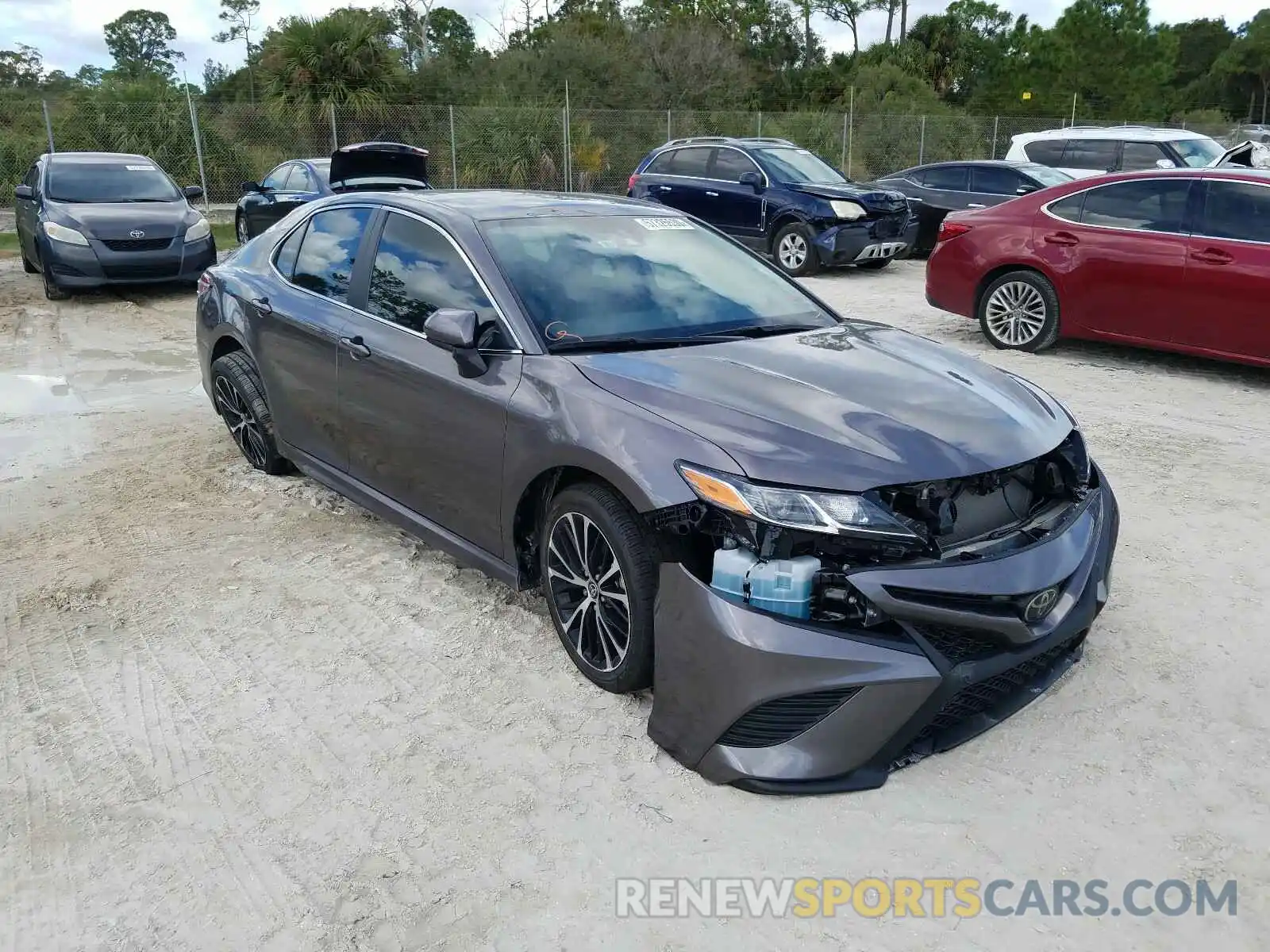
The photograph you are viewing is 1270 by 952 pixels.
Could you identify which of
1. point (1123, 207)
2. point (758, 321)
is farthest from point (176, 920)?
point (1123, 207)

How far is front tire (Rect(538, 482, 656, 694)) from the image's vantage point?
10.2 ft

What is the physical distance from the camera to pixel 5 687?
3572 mm

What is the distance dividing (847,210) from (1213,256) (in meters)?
6.18

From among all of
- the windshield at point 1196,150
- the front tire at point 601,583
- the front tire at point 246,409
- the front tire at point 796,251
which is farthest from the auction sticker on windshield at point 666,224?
the windshield at point 1196,150

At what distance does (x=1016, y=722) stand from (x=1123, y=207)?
5.89m

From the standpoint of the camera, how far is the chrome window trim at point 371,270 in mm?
3637

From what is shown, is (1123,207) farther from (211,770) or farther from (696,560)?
(211,770)

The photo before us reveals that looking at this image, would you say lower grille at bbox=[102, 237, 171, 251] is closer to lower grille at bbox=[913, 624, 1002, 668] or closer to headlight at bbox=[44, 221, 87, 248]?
headlight at bbox=[44, 221, 87, 248]

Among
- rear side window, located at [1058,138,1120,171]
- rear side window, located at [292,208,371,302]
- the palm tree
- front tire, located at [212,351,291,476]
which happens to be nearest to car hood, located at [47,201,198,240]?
front tire, located at [212,351,291,476]

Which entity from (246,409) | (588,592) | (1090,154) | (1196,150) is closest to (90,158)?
(246,409)

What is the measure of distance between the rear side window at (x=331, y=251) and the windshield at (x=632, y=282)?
90 centimetres

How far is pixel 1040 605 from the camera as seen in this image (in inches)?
115

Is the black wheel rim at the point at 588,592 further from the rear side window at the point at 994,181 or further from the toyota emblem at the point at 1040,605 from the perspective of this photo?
the rear side window at the point at 994,181

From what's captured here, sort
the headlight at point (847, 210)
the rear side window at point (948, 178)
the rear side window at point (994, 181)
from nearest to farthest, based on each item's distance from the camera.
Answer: the headlight at point (847, 210), the rear side window at point (994, 181), the rear side window at point (948, 178)
